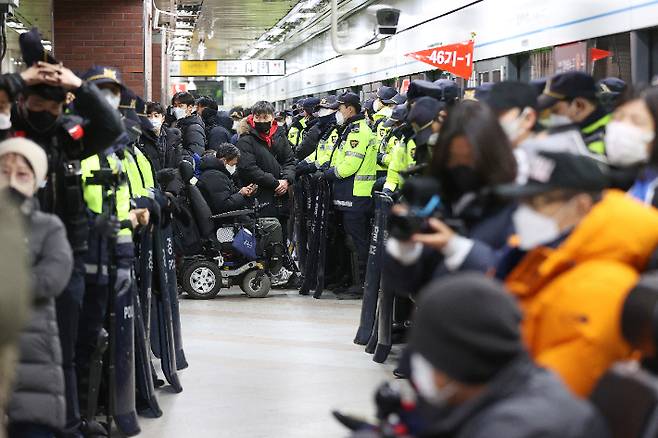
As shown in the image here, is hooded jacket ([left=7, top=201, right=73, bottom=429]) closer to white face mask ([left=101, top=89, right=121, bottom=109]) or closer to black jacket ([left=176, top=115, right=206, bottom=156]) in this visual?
white face mask ([left=101, top=89, right=121, bottom=109])

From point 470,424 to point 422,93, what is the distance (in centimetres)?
565

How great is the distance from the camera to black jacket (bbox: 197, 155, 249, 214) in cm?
1123

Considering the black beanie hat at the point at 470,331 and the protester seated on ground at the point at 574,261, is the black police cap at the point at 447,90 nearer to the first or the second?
the protester seated on ground at the point at 574,261

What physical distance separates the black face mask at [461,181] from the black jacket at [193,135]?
9775mm

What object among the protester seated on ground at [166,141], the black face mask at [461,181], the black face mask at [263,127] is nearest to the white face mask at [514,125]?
the black face mask at [461,181]

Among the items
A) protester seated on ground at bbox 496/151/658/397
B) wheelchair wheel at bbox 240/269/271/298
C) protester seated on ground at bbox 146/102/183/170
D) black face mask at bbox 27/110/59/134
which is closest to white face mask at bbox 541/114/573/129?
protester seated on ground at bbox 496/151/658/397

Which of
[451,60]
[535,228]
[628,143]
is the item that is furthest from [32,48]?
[451,60]

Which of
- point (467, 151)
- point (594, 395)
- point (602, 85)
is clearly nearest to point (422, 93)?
point (602, 85)

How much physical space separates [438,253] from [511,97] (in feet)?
2.12

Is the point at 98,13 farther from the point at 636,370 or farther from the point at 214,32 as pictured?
the point at 214,32

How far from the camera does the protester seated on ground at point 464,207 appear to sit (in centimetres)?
347

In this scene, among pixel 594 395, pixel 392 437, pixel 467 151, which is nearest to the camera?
pixel 392 437

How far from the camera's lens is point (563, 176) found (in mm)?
3219

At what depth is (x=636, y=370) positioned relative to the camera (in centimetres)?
292
